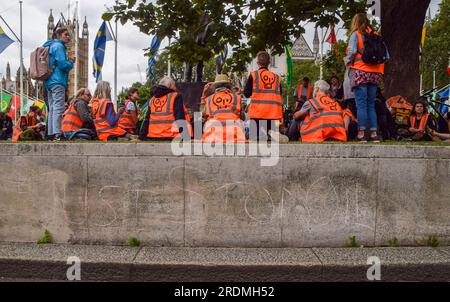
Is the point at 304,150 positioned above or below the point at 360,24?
below

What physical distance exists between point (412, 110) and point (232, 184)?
18.5 feet

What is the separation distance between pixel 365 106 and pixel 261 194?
2682 mm

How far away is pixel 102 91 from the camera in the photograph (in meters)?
9.52

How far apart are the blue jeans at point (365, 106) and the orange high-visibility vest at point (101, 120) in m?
4.43

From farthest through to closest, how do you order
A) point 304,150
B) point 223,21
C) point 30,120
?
point 30,120
point 223,21
point 304,150

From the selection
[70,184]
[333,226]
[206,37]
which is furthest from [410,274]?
[206,37]

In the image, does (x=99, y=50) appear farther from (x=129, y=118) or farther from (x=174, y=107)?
(x=174, y=107)

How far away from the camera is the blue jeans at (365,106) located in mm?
7664

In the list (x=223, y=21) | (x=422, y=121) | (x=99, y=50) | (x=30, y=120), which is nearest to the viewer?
(x=422, y=121)

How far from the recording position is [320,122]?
7.64m

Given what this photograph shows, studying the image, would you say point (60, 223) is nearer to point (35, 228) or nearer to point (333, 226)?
point (35, 228)

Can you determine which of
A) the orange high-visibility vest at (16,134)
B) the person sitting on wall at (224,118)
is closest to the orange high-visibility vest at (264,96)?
the person sitting on wall at (224,118)

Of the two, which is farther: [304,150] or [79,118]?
[79,118]

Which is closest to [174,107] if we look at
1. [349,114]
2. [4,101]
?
[349,114]
